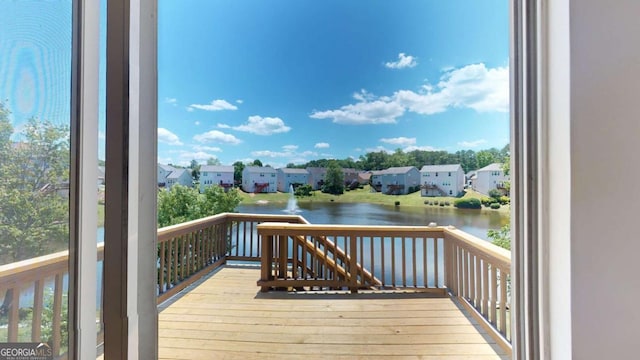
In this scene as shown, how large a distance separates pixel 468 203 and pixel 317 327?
7.42ft

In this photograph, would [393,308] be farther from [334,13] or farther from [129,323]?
[334,13]

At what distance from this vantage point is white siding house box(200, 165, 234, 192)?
3881mm

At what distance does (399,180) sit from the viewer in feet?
11.7

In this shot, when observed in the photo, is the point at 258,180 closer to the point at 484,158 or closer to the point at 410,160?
the point at 410,160

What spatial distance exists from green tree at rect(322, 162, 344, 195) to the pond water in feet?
0.79

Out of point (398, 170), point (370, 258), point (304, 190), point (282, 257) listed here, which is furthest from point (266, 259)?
point (398, 170)

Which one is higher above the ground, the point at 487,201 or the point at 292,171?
the point at 292,171

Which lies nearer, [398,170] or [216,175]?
[398,170]

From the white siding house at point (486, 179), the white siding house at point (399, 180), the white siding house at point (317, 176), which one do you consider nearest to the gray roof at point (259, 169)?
the white siding house at point (317, 176)

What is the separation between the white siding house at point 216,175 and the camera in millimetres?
3881

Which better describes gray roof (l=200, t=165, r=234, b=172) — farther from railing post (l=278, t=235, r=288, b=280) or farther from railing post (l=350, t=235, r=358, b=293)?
railing post (l=350, t=235, r=358, b=293)

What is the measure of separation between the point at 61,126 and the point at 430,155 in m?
3.62

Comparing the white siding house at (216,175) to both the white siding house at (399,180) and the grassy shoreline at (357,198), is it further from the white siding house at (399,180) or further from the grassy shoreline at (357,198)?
the white siding house at (399,180)

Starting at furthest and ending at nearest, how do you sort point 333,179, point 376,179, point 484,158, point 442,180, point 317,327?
point 333,179 < point 376,179 < point 442,180 < point 484,158 < point 317,327
